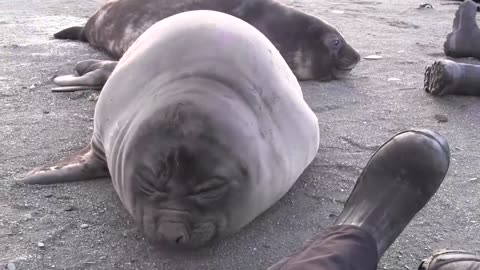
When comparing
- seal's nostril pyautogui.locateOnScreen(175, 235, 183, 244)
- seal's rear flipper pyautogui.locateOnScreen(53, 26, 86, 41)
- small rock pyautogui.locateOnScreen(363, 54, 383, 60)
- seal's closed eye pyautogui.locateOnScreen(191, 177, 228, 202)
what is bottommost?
seal's rear flipper pyautogui.locateOnScreen(53, 26, 86, 41)

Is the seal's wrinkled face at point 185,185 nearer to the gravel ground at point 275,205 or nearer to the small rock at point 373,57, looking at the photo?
the gravel ground at point 275,205

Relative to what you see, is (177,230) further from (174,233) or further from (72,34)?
(72,34)

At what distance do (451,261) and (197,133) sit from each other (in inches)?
31.7

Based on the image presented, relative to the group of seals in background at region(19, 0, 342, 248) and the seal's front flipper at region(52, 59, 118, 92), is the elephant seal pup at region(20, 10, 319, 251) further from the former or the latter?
the seal's front flipper at region(52, 59, 118, 92)

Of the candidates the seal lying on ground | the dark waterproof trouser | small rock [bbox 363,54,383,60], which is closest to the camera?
the dark waterproof trouser

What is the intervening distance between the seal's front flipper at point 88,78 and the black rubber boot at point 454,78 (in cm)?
187

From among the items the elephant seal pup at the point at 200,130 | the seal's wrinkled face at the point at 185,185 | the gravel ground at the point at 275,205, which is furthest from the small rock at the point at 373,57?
the seal's wrinkled face at the point at 185,185

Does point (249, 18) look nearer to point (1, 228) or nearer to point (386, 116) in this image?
point (386, 116)

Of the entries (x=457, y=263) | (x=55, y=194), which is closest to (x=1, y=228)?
(x=55, y=194)

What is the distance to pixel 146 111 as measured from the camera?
6.44 ft

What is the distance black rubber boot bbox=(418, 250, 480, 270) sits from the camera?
1673mm

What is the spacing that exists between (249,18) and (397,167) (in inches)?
90.9

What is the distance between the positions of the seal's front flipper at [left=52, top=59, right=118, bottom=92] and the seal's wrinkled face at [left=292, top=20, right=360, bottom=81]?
1243 mm

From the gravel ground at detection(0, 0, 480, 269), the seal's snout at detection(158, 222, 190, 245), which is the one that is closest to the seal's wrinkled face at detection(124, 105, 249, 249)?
the seal's snout at detection(158, 222, 190, 245)
